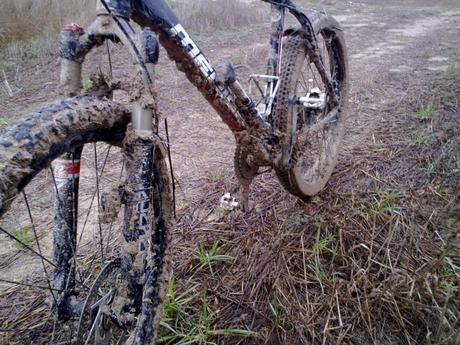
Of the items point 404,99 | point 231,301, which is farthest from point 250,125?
point 404,99

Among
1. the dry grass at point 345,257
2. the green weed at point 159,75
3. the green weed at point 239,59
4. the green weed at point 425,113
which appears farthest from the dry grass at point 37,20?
the green weed at point 425,113

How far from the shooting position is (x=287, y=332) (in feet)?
4.52

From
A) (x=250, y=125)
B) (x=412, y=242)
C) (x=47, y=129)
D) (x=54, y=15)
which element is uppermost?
(x=54, y=15)

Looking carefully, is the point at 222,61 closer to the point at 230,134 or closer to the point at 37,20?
the point at 230,134

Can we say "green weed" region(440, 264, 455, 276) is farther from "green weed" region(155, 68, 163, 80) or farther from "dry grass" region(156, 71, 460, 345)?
"green weed" region(155, 68, 163, 80)

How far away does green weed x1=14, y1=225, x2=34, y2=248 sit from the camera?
1.86m

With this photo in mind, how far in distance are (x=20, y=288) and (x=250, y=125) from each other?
125cm


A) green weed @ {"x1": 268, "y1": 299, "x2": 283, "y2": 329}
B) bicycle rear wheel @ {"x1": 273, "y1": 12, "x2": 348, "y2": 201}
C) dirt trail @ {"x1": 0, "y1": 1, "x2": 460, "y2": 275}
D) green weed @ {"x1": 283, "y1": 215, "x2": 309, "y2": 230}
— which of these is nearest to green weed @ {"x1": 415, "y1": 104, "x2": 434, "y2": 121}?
dirt trail @ {"x1": 0, "y1": 1, "x2": 460, "y2": 275}

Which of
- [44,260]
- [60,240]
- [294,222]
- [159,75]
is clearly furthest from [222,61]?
[60,240]

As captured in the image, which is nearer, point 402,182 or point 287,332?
point 287,332

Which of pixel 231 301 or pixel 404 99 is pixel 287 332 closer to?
pixel 231 301

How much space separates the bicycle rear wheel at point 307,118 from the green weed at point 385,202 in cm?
30

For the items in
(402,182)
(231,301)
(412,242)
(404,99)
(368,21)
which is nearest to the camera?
(231,301)

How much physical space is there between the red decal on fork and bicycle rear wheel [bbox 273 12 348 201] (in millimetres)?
938
